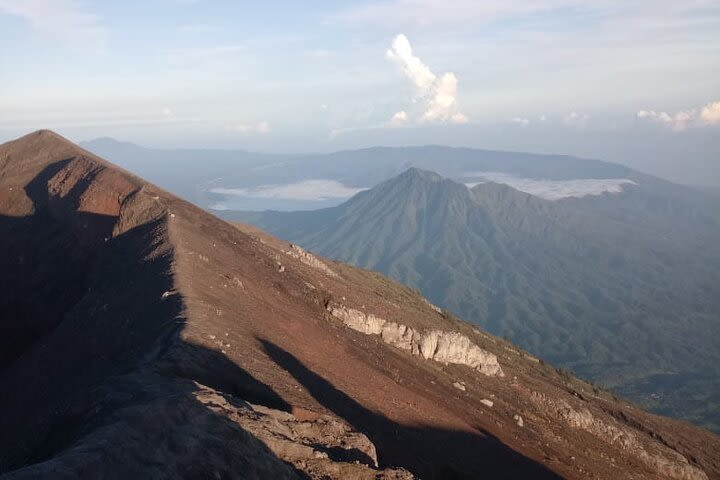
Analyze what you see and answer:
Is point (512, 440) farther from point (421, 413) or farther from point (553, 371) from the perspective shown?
point (553, 371)

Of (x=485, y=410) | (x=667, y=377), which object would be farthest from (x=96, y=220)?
(x=667, y=377)

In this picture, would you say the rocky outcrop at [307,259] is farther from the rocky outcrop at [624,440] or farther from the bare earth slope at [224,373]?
the rocky outcrop at [624,440]

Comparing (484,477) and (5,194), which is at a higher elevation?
(5,194)

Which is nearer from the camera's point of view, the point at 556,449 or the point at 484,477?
the point at 484,477

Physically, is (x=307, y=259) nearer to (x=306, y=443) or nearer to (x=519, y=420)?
(x=519, y=420)

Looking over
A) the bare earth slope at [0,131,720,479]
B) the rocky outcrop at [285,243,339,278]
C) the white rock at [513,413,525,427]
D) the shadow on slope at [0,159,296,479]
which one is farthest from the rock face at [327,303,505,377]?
the shadow on slope at [0,159,296,479]

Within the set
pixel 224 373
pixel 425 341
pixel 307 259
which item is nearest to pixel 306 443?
pixel 224 373
